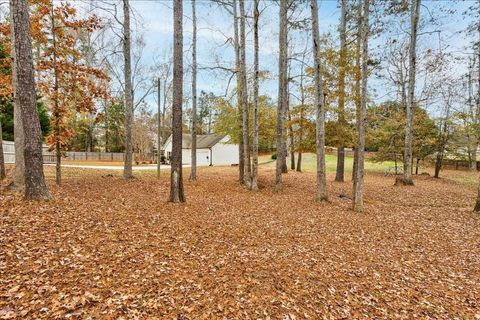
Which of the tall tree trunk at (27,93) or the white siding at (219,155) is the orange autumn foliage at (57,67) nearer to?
the tall tree trunk at (27,93)

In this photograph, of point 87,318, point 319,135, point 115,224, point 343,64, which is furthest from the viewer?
point 343,64

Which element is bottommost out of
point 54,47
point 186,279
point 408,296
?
point 408,296

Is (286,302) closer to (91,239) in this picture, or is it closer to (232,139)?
(91,239)

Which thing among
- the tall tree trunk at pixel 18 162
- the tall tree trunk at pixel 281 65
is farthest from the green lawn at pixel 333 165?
the tall tree trunk at pixel 18 162

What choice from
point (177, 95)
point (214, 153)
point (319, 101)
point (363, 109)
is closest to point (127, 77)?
point (177, 95)

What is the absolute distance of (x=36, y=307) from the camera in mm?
2842

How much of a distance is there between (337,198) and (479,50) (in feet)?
26.7

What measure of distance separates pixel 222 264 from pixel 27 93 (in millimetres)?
5796

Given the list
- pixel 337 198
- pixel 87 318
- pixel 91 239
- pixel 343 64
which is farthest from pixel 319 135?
pixel 87 318

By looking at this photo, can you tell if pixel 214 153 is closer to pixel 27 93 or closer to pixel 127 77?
pixel 127 77

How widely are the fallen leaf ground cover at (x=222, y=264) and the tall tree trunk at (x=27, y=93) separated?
648 mm

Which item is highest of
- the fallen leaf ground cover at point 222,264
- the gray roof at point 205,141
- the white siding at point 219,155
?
the gray roof at point 205,141

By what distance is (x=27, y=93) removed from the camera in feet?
19.4

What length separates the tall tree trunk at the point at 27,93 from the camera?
5.80 meters
